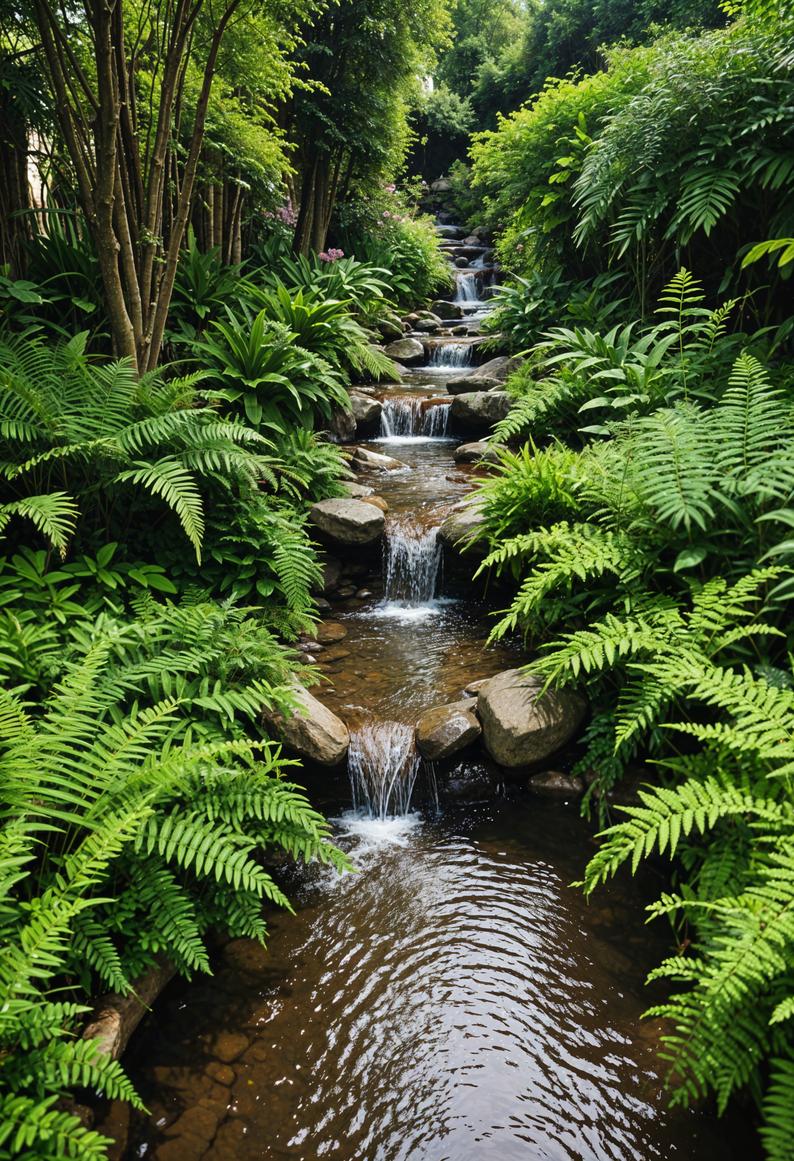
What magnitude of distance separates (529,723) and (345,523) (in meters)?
2.52

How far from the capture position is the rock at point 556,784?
3396 mm

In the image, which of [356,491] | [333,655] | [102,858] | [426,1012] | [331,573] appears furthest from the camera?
[356,491]

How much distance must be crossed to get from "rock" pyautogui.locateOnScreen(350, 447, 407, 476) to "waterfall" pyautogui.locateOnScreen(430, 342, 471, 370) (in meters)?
4.32

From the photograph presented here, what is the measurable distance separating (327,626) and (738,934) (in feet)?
11.3

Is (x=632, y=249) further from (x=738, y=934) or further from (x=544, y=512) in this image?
(x=738, y=934)

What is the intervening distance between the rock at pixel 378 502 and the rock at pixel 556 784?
2930mm

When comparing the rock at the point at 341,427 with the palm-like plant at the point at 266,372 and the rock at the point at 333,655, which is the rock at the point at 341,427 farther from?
the rock at the point at 333,655

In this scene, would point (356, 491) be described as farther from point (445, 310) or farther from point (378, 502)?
point (445, 310)

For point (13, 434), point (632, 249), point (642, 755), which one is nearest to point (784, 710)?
point (642, 755)

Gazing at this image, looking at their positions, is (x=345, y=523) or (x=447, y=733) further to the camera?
(x=345, y=523)

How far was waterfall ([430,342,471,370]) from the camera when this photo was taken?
11.0m

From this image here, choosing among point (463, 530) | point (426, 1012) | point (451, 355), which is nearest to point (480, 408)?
point (463, 530)

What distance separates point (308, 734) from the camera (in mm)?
3469

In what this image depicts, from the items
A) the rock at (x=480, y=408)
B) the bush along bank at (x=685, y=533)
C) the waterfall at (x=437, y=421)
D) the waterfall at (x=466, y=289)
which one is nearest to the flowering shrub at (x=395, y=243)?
the waterfall at (x=466, y=289)
